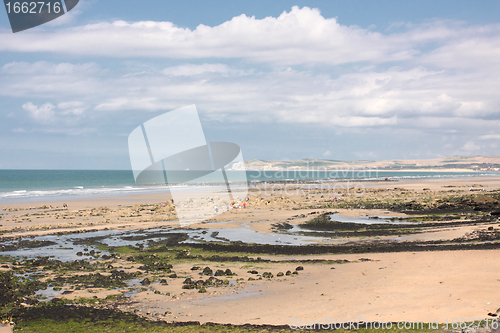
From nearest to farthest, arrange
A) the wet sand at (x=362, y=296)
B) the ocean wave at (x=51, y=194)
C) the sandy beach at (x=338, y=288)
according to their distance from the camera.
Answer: the wet sand at (x=362, y=296), the sandy beach at (x=338, y=288), the ocean wave at (x=51, y=194)

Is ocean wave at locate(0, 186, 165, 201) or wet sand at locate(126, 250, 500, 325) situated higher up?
ocean wave at locate(0, 186, 165, 201)

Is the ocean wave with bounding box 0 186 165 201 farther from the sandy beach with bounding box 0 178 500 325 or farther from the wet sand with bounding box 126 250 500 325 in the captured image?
the wet sand with bounding box 126 250 500 325

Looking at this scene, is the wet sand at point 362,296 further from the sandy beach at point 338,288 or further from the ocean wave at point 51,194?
the ocean wave at point 51,194

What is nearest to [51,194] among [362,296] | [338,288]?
[338,288]

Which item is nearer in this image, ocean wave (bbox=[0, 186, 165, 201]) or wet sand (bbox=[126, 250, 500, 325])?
wet sand (bbox=[126, 250, 500, 325])

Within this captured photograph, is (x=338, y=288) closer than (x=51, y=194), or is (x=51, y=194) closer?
(x=338, y=288)

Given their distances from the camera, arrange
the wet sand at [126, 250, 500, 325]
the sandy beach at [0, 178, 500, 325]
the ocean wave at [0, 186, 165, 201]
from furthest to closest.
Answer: the ocean wave at [0, 186, 165, 201] → the sandy beach at [0, 178, 500, 325] → the wet sand at [126, 250, 500, 325]

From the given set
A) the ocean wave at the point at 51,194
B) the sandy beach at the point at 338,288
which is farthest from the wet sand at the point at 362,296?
the ocean wave at the point at 51,194

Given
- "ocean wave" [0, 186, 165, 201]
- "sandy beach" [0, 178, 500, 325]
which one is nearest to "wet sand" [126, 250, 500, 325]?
"sandy beach" [0, 178, 500, 325]

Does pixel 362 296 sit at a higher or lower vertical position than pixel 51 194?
lower

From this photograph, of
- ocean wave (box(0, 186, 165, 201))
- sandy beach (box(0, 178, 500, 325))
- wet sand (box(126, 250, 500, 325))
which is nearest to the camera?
wet sand (box(126, 250, 500, 325))

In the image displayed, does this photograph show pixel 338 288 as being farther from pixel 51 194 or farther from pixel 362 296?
pixel 51 194

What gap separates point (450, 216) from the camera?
84.7 feet

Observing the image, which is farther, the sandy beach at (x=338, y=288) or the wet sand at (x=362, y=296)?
the sandy beach at (x=338, y=288)
